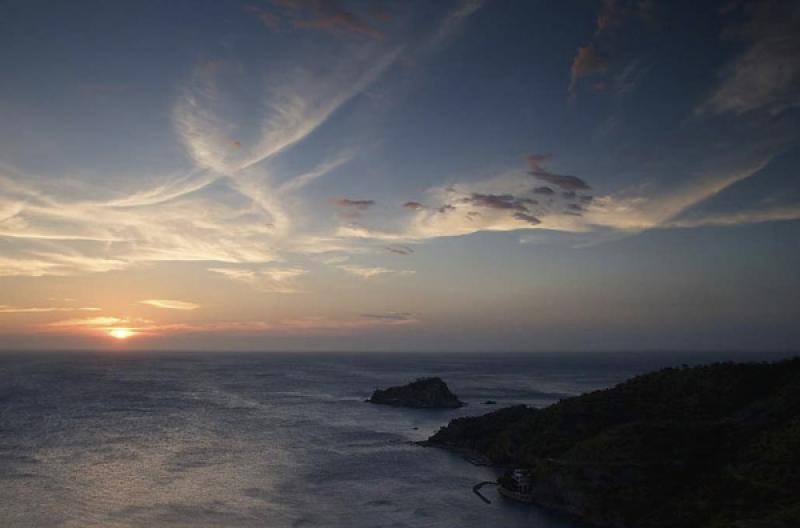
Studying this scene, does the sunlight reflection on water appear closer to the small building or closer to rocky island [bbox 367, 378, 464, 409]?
the small building

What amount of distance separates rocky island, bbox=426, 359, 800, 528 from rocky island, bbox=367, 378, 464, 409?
181 feet

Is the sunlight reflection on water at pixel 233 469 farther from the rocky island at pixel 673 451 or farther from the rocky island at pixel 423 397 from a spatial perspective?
the rocky island at pixel 423 397

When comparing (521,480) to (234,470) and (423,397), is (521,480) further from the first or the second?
(423,397)

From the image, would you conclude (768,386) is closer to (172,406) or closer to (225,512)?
(225,512)

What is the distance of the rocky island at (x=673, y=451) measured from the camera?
5144 centimetres

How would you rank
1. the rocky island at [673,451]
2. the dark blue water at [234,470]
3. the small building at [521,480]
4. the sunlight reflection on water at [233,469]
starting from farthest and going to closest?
the small building at [521,480] → the sunlight reflection on water at [233,469] → the dark blue water at [234,470] → the rocky island at [673,451]

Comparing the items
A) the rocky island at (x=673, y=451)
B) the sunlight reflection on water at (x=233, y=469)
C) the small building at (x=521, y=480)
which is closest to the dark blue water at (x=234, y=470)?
the sunlight reflection on water at (x=233, y=469)

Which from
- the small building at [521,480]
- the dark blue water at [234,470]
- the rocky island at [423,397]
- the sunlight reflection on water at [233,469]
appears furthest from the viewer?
the rocky island at [423,397]

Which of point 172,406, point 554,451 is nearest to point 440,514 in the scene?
point 554,451

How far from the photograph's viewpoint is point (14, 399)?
15300 centimetres

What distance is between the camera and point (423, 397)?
148m

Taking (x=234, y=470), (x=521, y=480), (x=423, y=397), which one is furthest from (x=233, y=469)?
(x=423, y=397)

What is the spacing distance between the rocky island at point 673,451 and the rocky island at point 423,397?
2171 inches

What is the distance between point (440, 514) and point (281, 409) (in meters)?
90.2
